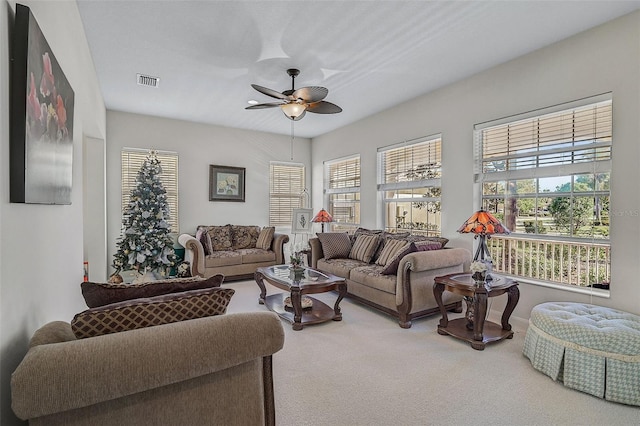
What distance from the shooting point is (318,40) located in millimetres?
3123

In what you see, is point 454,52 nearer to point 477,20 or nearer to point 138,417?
point 477,20

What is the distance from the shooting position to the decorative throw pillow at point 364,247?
463cm

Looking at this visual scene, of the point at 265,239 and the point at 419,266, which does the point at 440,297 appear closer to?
the point at 419,266

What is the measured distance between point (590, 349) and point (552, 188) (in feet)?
5.73

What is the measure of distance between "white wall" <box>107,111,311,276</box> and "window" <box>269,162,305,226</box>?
140 millimetres

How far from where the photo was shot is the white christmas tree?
4453mm

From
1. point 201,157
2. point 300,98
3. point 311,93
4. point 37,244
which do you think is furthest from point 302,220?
point 37,244

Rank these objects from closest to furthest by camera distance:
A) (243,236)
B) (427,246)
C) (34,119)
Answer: (34,119) < (427,246) < (243,236)

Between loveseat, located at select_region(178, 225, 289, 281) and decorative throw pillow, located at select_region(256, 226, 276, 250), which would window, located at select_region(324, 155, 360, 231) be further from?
decorative throw pillow, located at select_region(256, 226, 276, 250)

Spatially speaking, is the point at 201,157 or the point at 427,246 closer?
the point at 427,246

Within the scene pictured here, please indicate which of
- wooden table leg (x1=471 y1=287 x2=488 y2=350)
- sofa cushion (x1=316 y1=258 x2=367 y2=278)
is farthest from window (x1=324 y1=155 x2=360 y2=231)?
wooden table leg (x1=471 y1=287 x2=488 y2=350)

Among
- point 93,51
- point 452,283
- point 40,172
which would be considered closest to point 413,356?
point 452,283

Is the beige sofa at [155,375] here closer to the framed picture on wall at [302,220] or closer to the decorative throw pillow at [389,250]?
the decorative throw pillow at [389,250]

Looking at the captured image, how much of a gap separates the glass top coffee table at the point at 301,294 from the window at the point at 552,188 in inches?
82.7
